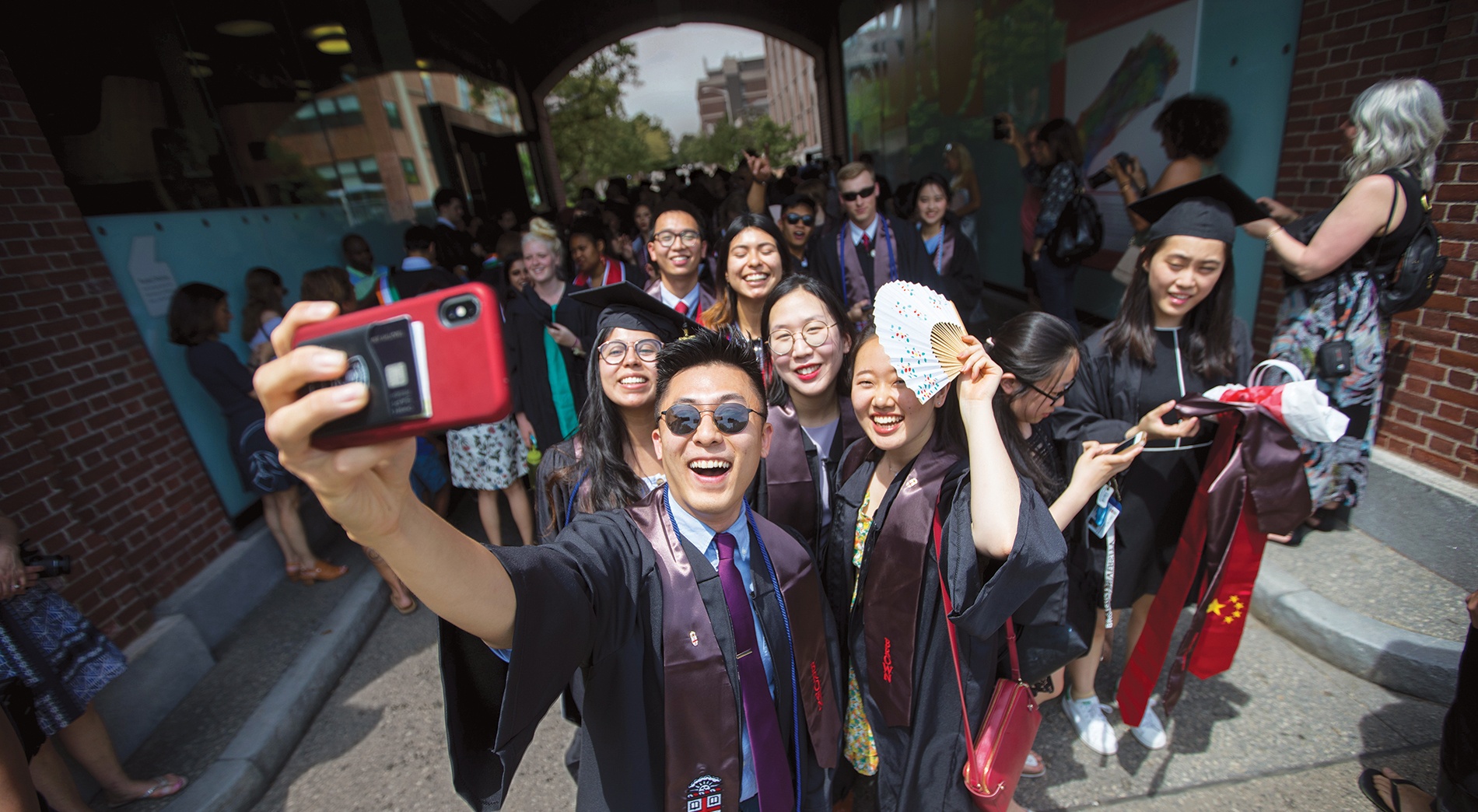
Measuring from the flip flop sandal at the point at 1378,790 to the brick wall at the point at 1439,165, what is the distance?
1728 mm

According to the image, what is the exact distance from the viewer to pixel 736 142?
46.7 m

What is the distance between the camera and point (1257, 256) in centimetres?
416

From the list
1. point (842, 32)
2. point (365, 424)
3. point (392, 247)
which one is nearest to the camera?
point (365, 424)

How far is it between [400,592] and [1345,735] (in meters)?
4.83

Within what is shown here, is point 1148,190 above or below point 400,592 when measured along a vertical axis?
above

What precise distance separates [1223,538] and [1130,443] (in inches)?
22.4

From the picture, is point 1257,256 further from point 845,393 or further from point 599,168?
point 599,168

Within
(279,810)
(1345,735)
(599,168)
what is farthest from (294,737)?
(599,168)

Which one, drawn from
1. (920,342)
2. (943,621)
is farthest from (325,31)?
A: (943,621)

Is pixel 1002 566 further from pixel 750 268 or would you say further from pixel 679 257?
pixel 679 257

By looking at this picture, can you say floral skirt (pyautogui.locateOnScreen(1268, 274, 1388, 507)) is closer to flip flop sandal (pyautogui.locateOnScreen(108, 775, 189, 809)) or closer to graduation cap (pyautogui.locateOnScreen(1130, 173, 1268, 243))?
graduation cap (pyautogui.locateOnScreen(1130, 173, 1268, 243))

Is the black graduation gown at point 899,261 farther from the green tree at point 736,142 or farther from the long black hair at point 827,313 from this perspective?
the green tree at point 736,142

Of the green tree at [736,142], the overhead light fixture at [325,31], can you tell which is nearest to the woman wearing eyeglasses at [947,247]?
the overhead light fixture at [325,31]

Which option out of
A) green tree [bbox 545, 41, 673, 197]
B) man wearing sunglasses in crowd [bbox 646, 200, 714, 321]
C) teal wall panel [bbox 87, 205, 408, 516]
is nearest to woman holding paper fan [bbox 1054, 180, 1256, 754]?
man wearing sunglasses in crowd [bbox 646, 200, 714, 321]
